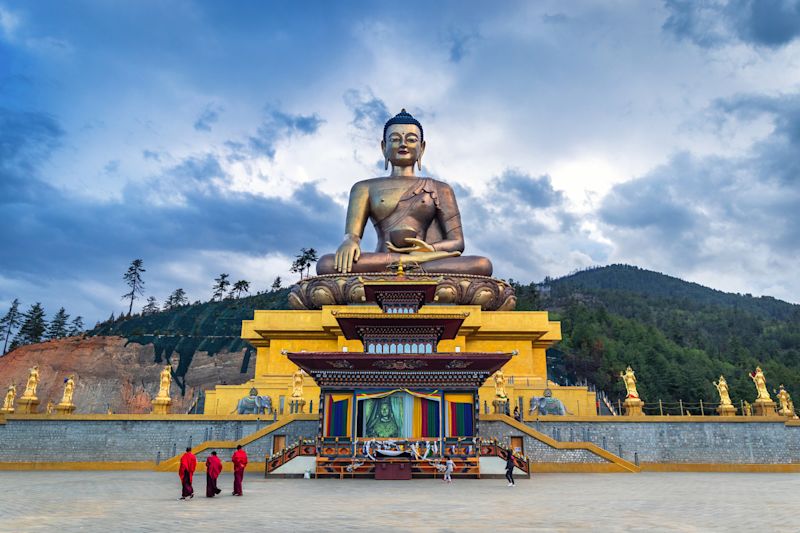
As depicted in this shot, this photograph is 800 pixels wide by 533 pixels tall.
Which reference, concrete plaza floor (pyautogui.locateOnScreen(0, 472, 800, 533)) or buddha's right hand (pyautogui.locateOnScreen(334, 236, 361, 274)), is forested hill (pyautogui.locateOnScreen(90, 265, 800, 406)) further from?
concrete plaza floor (pyautogui.locateOnScreen(0, 472, 800, 533))

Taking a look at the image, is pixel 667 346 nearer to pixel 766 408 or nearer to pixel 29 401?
pixel 766 408

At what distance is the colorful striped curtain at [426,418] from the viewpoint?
14.1 meters

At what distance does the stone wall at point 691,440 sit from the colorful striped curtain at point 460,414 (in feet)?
12.1

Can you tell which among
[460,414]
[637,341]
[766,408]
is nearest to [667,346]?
[637,341]

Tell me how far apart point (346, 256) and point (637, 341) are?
32.1 m

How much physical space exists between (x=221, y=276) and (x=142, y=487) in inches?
2447

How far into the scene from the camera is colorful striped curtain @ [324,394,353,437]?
14.1 metres

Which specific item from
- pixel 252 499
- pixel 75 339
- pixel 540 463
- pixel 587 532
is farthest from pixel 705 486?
pixel 75 339

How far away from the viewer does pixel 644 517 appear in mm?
7309

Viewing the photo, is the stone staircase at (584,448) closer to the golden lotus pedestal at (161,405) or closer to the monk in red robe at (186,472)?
the monk in red robe at (186,472)

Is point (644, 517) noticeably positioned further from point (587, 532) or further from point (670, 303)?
point (670, 303)

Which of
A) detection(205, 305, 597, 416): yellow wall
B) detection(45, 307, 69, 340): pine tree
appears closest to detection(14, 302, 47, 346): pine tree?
detection(45, 307, 69, 340): pine tree

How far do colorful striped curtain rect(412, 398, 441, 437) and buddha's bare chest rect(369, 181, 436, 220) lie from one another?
11.8 meters

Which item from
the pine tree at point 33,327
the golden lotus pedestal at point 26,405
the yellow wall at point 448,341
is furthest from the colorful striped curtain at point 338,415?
the pine tree at point 33,327
